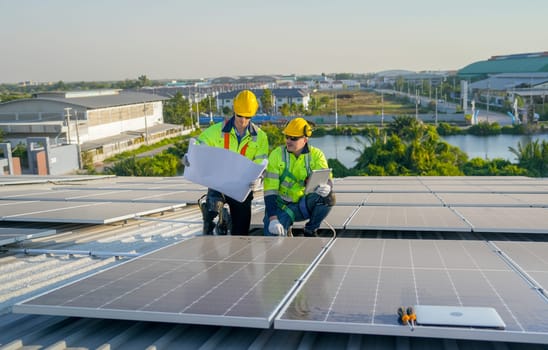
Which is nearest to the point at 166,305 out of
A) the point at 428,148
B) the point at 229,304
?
the point at 229,304

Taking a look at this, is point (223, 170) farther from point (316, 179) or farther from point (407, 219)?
point (407, 219)

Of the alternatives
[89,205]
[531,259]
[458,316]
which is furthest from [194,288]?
[89,205]

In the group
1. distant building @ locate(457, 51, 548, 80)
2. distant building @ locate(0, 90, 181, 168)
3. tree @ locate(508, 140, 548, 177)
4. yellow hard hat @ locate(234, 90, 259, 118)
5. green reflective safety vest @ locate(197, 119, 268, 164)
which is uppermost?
distant building @ locate(457, 51, 548, 80)

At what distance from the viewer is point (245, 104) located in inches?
312

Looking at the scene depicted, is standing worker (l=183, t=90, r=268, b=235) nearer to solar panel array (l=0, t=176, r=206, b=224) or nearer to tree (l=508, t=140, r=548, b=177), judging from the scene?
solar panel array (l=0, t=176, r=206, b=224)

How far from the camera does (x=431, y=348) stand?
14.3 feet

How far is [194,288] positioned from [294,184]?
138 inches

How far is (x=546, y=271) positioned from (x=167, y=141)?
3193 inches

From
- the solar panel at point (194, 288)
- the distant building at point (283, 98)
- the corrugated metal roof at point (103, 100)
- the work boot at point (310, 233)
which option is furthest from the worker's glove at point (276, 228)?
the distant building at point (283, 98)

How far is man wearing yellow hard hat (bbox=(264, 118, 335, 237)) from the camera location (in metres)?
7.82

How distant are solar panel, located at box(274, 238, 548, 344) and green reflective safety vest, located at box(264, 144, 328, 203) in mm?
2049

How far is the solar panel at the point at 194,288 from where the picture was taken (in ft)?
14.1

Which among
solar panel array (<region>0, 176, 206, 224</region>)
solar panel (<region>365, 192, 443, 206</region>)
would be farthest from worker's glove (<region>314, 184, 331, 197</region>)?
solar panel array (<region>0, 176, 206, 224</region>)

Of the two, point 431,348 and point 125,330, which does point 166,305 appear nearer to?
point 125,330
